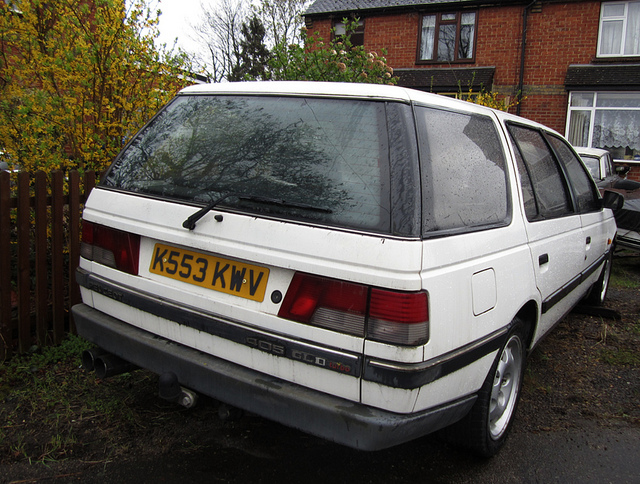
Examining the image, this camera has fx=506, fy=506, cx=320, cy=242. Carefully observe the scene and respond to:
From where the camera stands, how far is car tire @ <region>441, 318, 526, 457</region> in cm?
242

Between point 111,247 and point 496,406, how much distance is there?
214cm

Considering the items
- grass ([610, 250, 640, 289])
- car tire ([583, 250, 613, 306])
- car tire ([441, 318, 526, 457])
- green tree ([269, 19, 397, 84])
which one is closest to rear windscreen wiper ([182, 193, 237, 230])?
car tire ([441, 318, 526, 457])

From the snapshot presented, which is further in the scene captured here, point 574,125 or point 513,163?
point 574,125

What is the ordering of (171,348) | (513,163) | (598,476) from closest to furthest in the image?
(171,348), (598,476), (513,163)

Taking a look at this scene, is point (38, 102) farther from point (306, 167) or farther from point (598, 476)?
point (598, 476)

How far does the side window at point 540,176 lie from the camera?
2961mm

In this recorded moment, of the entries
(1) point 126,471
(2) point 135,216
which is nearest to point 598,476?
(1) point 126,471

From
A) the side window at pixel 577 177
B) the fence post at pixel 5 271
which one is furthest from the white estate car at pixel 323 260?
the side window at pixel 577 177

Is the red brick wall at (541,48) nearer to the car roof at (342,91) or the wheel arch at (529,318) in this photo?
the wheel arch at (529,318)

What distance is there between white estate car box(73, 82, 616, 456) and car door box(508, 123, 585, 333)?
81 millimetres

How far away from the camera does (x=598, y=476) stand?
2555 mm

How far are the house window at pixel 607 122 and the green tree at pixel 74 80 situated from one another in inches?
597

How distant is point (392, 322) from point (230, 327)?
68 centimetres

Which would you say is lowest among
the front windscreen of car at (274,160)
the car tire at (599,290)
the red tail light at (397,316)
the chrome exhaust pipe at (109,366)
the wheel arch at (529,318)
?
the car tire at (599,290)
